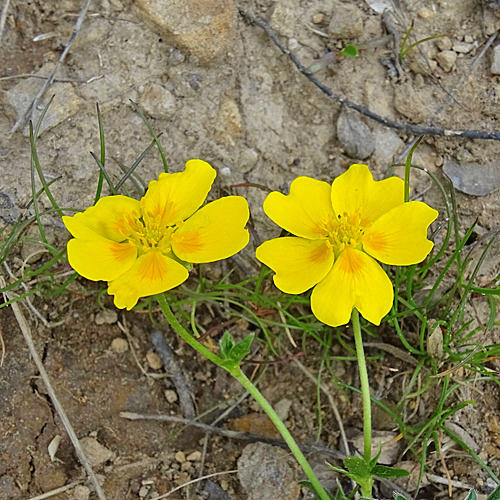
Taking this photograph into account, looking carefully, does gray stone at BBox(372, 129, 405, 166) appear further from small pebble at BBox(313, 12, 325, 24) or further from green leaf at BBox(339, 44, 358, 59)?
small pebble at BBox(313, 12, 325, 24)

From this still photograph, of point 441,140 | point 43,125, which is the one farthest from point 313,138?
point 43,125

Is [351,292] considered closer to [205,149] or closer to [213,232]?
[213,232]

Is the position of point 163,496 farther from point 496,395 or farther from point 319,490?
point 496,395

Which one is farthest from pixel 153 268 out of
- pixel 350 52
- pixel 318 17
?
pixel 318 17

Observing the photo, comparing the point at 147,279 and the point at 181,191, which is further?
the point at 181,191

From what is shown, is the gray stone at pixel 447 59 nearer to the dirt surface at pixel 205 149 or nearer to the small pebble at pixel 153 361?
the dirt surface at pixel 205 149
